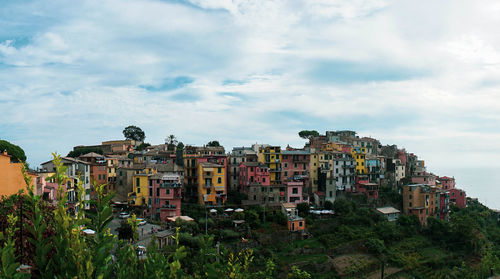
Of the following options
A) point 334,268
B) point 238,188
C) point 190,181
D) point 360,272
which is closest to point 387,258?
→ point 360,272

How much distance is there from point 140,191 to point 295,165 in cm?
2002

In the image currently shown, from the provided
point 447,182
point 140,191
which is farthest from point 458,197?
point 140,191

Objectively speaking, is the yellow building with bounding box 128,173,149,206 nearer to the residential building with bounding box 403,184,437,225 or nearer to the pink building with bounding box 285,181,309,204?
the pink building with bounding box 285,181,309,204

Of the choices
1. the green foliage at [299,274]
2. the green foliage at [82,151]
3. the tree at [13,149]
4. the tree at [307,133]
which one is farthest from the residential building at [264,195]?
the tree at [307,133]

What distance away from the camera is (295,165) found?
5034 cm

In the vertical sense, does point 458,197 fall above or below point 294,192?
below

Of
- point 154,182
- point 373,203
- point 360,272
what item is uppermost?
point 154,182

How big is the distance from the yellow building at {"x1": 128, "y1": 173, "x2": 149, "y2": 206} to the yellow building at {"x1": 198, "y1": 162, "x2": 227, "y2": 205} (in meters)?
6.15

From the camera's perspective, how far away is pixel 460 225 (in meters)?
43.6

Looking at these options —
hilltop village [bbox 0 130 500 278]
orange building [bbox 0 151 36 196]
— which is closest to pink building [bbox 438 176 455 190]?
hilltop village [bbox 0 130 500 278]

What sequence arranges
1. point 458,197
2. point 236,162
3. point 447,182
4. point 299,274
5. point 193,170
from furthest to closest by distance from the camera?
point 447,182 < point 458,197 < point 236,162 < point 193,170 < point 299,274

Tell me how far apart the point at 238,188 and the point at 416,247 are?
21.3m

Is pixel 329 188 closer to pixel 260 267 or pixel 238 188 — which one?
pixel 238 188

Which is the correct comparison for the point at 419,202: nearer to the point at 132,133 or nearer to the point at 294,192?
the point at 294,192
